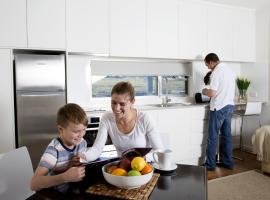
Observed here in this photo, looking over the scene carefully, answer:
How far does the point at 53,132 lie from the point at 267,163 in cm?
263

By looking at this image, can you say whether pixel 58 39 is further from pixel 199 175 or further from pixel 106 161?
pixel 199 175

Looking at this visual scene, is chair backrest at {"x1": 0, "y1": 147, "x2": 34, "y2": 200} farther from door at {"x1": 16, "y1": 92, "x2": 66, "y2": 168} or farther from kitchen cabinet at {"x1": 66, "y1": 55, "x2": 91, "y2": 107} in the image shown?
kitchen cabinet at {"x1": 66, "y1": 55, "x2": 91, "y2": 107}

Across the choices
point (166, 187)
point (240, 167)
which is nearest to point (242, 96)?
point (240, 167)

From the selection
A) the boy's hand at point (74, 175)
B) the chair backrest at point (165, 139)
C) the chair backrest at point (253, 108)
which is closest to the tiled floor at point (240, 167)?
the chair backrest at point (253, 108)

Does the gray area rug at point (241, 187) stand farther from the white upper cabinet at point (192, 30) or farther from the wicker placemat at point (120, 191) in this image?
the wicker placemat at point (120, 191)

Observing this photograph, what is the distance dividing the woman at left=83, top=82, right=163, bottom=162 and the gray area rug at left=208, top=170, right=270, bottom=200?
155 cm

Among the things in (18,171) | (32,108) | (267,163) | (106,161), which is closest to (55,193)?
(106,161)

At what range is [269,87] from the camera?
4.52 metres

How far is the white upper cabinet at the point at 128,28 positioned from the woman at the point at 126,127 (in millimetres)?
1893

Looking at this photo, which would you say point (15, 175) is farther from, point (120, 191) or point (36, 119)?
point (36, 119)

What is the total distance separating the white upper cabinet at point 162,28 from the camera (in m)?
3.75

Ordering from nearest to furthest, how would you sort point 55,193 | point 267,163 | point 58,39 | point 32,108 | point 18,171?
point 55,193, point 18,171, point 32,108, point 58,39, point 267,163

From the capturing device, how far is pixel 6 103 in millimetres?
2770

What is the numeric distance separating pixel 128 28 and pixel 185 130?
161 centimetres
